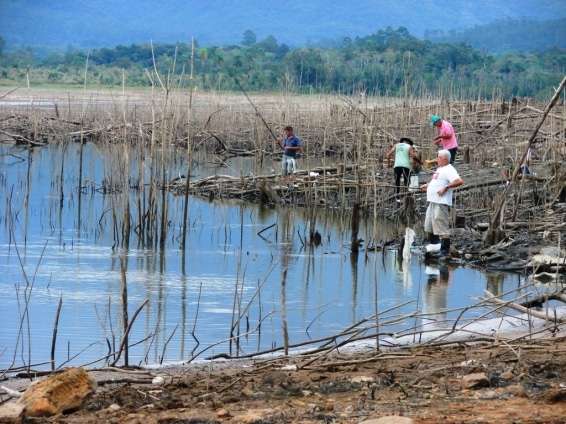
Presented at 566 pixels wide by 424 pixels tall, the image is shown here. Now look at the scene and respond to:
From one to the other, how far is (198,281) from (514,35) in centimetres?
18320

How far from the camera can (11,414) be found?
562 centimetres

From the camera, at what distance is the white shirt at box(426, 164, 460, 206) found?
46.5ft

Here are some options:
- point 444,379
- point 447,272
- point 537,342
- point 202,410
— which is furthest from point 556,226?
point 202,410

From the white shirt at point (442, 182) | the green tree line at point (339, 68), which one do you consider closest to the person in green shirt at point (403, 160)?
the white shirt at point (442, 182)

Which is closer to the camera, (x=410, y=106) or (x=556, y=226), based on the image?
(x=556, y=226)

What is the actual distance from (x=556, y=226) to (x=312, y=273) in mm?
2845

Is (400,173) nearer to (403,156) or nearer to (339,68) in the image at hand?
(403,156)

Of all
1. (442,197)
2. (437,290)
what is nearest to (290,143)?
(442,197)

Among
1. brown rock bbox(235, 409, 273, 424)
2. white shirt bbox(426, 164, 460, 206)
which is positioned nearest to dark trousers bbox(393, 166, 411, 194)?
white shirt bbox(426, 164, 460, 206)

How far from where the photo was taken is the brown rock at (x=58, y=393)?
5.83 metres

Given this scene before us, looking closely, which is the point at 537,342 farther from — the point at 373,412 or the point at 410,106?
A: the point at 410,106

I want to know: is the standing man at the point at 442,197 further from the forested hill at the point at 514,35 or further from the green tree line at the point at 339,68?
the forested hill at the point at 514,35

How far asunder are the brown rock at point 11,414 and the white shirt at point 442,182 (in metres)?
9.02

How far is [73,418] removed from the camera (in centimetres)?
588
